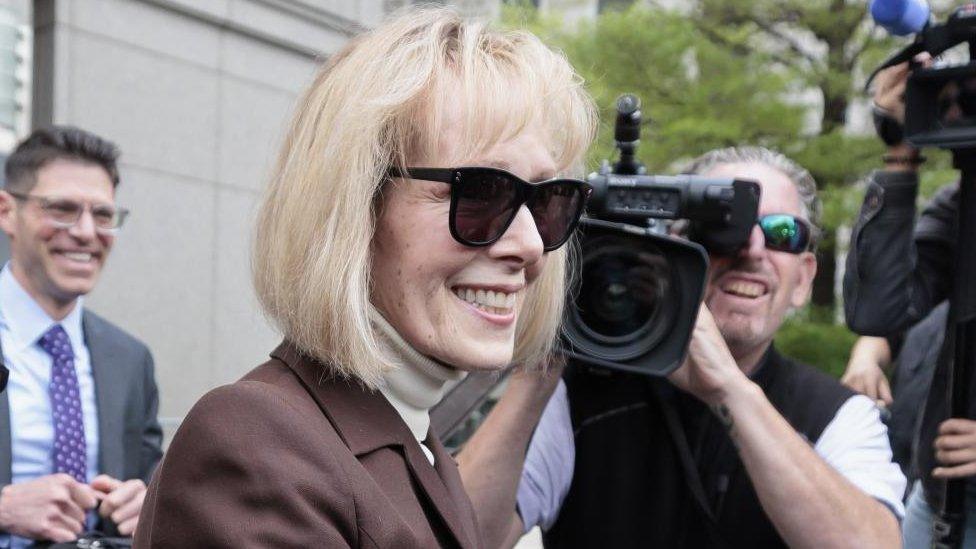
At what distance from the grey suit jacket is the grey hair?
166 cm

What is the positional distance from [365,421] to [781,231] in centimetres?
129

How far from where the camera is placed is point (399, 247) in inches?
59.7

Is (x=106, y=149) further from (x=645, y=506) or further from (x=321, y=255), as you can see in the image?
(x=321, y=255)

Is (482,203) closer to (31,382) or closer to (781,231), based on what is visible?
(781,231)

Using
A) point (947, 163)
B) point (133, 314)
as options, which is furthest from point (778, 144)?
point (133, 314)

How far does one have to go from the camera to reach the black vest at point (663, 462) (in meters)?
2.39

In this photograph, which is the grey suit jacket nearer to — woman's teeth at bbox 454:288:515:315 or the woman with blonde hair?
the woman with blonde hair

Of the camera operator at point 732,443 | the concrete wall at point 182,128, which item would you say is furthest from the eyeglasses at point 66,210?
the concrete wall at point 182,128

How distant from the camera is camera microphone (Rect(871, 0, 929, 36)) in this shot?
232 centimetres

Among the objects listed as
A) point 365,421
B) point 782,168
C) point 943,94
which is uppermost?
point 943,94

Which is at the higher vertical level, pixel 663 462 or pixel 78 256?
pixel 78 256

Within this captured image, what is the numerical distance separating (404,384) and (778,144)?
29.2 feet

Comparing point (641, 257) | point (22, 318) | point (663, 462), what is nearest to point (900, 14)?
point (641, 257)

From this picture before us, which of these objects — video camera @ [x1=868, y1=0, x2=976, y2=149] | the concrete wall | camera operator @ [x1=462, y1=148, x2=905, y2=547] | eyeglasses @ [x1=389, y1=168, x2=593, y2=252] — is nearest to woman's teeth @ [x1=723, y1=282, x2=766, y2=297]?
camera operator @ [x1=462, y1=148, x2=905, y2=547]
